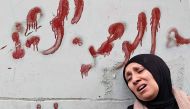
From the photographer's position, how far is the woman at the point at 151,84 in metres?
2.77

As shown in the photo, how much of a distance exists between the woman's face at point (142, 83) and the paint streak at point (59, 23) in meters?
0.49

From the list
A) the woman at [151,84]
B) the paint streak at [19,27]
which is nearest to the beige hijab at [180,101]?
the woman at [151,84]

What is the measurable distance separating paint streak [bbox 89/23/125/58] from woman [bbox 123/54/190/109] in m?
0.17

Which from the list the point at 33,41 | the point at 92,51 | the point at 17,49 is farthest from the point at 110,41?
the point at 17,49

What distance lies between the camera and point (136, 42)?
10.0 ft

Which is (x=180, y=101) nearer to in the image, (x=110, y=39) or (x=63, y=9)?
(x=110, y=39)

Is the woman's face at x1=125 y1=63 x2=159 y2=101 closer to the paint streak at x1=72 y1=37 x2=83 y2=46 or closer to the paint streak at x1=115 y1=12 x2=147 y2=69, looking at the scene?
the paint streak at x1=115 y1=12 x2=147 y2=69

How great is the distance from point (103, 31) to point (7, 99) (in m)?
0.77

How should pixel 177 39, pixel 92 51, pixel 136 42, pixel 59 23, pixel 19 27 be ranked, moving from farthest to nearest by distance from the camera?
pixel 177 39
pixel 136 42
pixel 92 51
pixel 59 23
pixel 19 27

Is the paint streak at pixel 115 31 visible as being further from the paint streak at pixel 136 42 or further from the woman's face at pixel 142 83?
the woman's face at pixel 142 83

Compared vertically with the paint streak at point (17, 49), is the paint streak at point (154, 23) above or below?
above

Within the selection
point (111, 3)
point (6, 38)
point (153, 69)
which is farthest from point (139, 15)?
point (6, 38)

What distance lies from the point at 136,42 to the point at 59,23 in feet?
1.96

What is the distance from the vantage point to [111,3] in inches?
116
